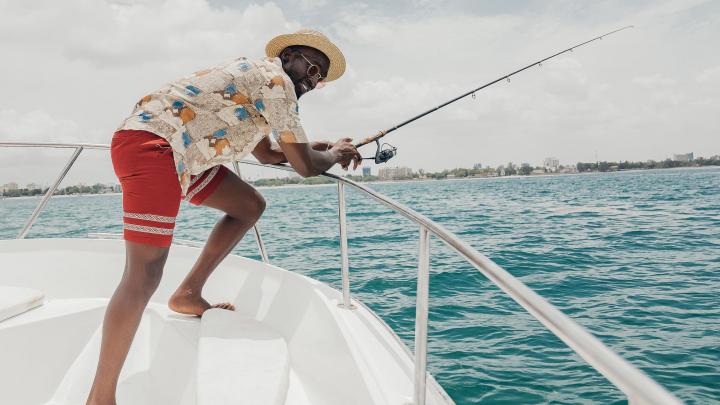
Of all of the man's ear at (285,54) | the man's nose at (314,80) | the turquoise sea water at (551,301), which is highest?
the man's ear at (285,54)

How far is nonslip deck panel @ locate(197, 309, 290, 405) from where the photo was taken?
136 centimetres

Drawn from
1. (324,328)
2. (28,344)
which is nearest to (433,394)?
(324,328)

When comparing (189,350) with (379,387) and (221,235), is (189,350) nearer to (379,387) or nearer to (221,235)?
(221,235)

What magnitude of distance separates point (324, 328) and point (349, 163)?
0.78m

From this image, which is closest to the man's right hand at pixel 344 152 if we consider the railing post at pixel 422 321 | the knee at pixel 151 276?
the knee at pixel 151 276

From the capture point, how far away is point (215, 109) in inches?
64.1

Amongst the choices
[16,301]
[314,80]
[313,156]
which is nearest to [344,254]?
[313,156]

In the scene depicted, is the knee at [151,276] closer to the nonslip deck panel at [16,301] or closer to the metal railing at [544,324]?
the metal railing at [544,324]

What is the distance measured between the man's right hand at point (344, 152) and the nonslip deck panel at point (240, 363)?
768 millimetres

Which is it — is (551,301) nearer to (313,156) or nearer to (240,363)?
(313,156)

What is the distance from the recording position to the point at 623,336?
3883mm

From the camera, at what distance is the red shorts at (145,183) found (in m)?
1.49

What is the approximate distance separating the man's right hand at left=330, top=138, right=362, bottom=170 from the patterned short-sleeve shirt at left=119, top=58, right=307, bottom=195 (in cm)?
36

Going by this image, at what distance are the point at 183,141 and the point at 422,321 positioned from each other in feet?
3.25
